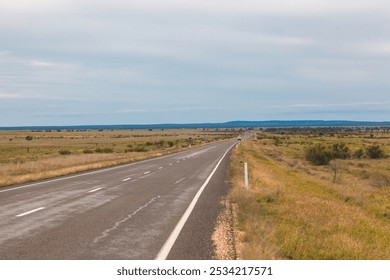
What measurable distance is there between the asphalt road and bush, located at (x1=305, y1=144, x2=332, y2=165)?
41.1 meters

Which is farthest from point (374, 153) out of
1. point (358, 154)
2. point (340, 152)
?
point (340, 152)

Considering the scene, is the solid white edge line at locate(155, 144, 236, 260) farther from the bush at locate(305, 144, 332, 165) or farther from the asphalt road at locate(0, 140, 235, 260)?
the bush at locate(305, 144, 332, 165)

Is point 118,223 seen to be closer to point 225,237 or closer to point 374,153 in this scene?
point 225,237

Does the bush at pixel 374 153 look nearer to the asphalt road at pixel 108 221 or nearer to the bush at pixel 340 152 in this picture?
the bush at pixel 340 152

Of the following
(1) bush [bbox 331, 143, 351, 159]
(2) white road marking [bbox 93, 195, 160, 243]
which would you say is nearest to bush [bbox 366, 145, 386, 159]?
(1) bush [bbox 331, 143, 351, 159]

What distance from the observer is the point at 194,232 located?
30.9ft

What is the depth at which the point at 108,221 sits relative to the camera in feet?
35.4

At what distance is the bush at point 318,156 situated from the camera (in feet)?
189

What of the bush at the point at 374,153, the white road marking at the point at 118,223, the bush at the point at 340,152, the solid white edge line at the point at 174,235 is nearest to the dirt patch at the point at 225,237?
the solid white edge line at the point at 174,235

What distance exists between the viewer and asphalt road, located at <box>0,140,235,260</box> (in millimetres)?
7734

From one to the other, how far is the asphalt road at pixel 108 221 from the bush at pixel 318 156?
135 ft

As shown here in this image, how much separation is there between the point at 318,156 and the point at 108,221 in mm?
50615
